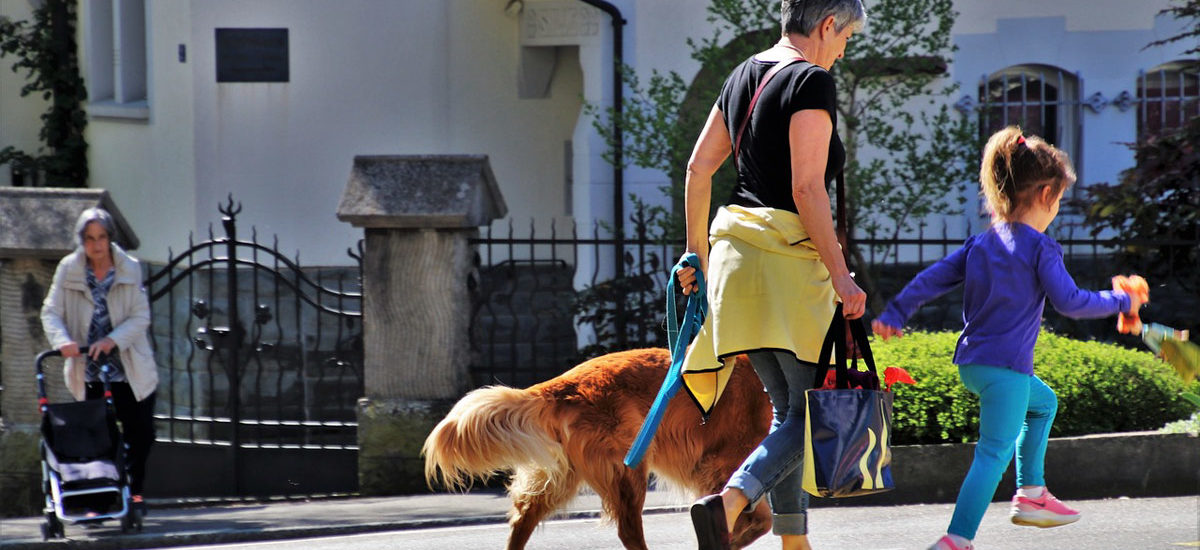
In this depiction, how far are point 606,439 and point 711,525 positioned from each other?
3.40 feet

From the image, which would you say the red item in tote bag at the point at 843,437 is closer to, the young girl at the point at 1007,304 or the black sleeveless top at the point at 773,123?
the young girl at the point at 1007,304

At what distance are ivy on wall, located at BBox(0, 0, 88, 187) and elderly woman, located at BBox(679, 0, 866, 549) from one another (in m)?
13.2

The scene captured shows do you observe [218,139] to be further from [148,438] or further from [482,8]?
[148,438]

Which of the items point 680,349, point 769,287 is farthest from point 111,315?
point 769,287

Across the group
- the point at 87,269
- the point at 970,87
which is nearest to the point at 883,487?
the point at 87,269

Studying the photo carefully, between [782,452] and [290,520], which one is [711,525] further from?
[290,520]

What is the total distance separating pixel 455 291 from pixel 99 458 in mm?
2164

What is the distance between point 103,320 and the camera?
7746mm

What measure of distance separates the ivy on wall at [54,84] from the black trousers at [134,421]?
9.36m

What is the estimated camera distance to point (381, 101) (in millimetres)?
14070

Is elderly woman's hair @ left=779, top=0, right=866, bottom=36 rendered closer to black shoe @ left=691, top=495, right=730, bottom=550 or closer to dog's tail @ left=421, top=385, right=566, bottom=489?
black shoe @ left=691, top=495, right=730, bottom=550

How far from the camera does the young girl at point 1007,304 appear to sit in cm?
491

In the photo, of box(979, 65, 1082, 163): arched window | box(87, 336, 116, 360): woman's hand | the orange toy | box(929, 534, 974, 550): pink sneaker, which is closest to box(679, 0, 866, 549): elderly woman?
box(929, 534, 974, 550): pink sneaker

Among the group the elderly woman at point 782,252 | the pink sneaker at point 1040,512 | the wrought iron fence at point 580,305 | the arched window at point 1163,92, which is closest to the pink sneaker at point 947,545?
the pink sneaker at point 1040,512
